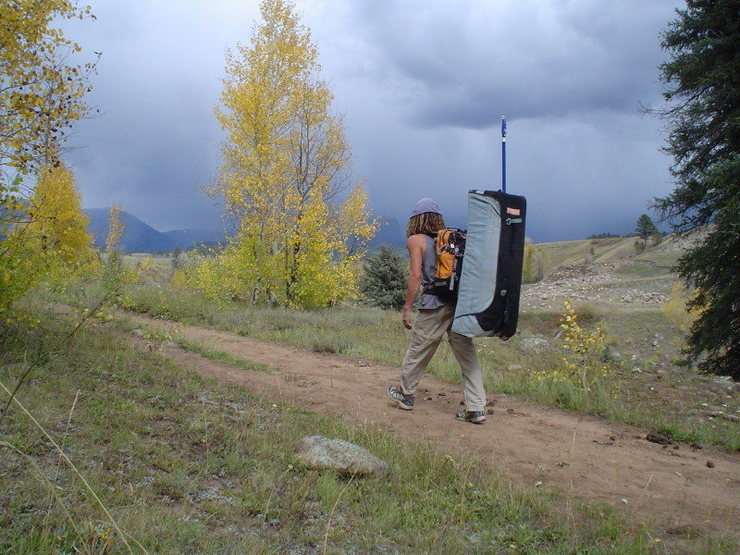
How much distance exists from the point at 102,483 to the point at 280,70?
17.2 m

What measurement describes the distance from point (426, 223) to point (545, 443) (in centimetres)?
266

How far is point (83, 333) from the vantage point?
727 centimetres

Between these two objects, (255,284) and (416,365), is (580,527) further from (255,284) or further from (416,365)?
(255,284)

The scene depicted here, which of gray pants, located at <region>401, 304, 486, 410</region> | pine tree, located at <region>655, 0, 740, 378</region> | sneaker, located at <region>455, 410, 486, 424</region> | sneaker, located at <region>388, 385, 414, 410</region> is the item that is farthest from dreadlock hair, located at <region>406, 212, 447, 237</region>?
pine tree, located at <region>655, 0, 740, 378</region>

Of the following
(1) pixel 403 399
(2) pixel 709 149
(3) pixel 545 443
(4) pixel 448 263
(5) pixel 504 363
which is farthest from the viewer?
(2) pixel 709 149

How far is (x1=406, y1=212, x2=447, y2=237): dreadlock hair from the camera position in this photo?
243 inches

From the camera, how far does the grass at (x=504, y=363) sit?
261 inches

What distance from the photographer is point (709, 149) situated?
47.1ft

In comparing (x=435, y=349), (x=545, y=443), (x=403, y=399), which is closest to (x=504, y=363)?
(x=403, y=399)

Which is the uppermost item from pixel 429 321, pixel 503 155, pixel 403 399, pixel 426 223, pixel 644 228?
pixel 644 228

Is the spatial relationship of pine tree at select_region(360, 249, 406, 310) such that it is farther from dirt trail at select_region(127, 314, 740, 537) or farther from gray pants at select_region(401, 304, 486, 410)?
gray pants at select_region(401, 304, 486, 410)

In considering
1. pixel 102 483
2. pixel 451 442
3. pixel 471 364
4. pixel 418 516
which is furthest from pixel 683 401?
pixel 102 483

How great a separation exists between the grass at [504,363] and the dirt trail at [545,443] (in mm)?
299

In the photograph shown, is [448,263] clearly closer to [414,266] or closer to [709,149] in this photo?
[414,266]
